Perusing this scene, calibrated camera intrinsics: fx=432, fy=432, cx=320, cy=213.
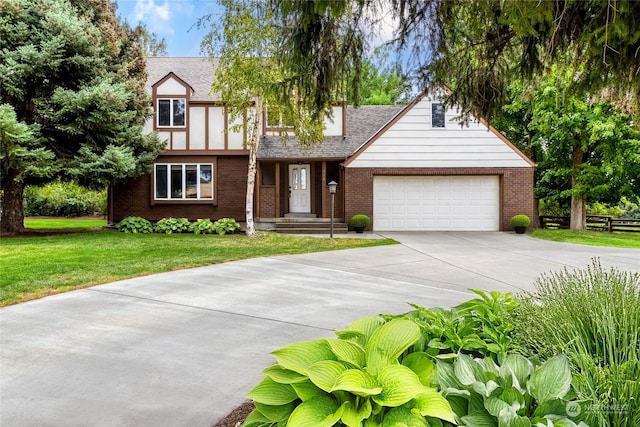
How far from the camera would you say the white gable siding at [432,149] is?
54.3ft

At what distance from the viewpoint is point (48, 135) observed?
14.3 m

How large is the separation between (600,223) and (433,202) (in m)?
9.30

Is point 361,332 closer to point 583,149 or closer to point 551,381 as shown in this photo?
point 551,381

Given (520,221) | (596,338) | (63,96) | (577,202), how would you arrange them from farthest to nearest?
(577,202)
(520,221)
(63,96)
(596,338)

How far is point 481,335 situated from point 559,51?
3.52 meters

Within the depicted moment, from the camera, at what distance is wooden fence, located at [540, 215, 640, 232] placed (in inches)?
754

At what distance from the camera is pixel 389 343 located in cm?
188

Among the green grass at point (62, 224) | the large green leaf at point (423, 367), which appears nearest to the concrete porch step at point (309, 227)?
the green grass at point (62, 224)

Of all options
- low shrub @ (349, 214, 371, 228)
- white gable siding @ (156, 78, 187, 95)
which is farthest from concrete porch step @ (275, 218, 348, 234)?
white gable siding @ (156, 78, 187, 95)

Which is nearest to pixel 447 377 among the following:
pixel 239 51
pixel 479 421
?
pixel 479 421

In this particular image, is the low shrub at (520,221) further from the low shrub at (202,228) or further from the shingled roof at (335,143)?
the low shrub at (202,228)

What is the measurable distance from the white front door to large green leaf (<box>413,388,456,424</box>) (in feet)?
55.1

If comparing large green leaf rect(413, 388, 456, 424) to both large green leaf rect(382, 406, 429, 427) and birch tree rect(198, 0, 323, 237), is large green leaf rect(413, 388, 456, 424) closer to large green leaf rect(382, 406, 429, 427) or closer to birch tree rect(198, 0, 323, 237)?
large green leaf rect(382, 406, 429, 427)

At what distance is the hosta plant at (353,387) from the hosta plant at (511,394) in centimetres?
11
